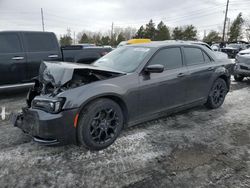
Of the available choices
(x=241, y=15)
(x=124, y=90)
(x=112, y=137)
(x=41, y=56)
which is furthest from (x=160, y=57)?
(x=241, y=15)

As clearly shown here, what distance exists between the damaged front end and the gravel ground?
1.13ft

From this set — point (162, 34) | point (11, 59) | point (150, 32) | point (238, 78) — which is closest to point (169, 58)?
point (11, 59)

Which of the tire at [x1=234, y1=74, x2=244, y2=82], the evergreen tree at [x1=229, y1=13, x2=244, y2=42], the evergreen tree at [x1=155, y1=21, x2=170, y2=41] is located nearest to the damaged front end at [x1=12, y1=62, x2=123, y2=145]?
the tire at [x1=234, y1=74, x2=244, y2=82]

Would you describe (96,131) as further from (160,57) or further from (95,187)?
(160,57)

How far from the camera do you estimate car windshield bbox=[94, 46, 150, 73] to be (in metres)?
3.70

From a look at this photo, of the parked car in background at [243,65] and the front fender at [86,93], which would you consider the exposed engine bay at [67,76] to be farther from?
the parked car in background at [243,65]

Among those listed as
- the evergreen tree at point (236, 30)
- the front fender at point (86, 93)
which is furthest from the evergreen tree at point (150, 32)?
the front fender at point (86, 93)

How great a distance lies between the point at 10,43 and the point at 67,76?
3.54m

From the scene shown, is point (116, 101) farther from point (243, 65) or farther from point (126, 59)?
point (243, 65)

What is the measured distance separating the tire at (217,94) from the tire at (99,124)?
258cm

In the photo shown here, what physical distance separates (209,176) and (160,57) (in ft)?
6.97

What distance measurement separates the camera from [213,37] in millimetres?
52312

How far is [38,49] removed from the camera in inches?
240

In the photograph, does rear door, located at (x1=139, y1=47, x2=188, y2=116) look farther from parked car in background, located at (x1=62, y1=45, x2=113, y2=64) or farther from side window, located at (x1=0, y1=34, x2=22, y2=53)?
side window, located at (x1=0, y1=34, x2=22, y2=53)
